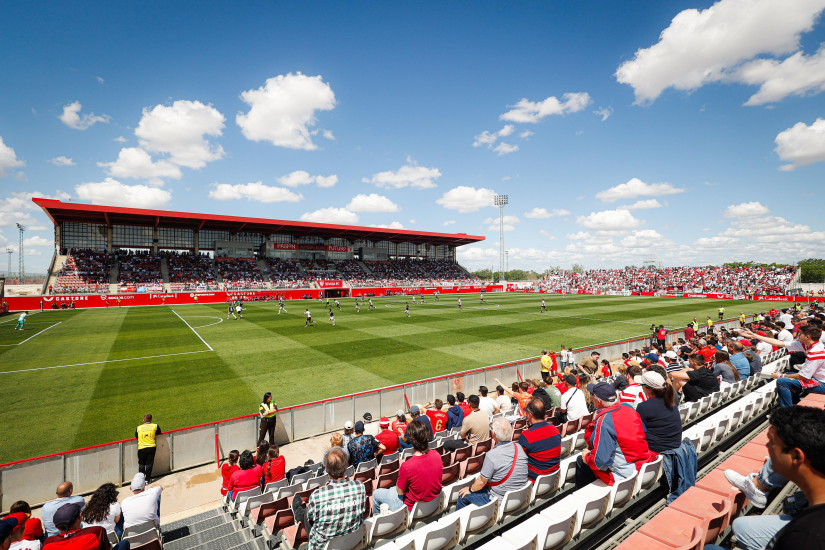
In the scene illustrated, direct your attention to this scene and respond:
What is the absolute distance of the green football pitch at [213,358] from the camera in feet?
39.8

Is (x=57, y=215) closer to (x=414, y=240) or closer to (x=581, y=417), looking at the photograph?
(x=414, y=240)

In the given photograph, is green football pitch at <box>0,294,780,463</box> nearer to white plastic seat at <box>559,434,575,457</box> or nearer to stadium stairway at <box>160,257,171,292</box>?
white plastic seat at <box>559,434,575,457</box>

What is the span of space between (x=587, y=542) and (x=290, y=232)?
6589 cm

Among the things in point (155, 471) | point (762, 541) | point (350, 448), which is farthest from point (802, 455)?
point (155, 471)

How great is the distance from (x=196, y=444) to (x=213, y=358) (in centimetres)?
1087

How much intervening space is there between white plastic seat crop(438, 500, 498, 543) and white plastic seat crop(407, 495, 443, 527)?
686mm

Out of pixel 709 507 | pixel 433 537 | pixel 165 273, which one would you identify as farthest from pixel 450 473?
pixel 165 273

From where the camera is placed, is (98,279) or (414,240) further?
(414,240)

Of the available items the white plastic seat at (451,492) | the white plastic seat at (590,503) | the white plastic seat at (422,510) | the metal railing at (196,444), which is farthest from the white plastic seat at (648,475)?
the metal railing at (196,444)

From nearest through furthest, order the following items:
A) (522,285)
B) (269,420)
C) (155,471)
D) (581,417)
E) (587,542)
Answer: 1. (587,542)
2. (581,417)
3. (155,471)
4. (269,420)
5. (522,285)

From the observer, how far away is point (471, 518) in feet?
13.3

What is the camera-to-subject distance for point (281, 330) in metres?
27.0

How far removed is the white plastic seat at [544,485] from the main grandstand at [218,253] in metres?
54.1

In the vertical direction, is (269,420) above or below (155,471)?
above
